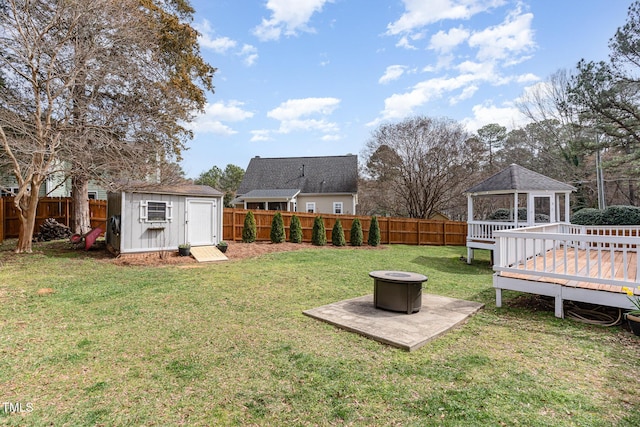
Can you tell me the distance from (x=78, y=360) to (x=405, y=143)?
21160mm

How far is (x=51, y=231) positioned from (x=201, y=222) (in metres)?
7.40

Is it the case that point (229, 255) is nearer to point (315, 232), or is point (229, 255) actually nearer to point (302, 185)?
point (315, 232)

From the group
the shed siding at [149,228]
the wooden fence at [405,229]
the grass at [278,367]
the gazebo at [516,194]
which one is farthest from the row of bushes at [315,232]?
the grass at [278,367]

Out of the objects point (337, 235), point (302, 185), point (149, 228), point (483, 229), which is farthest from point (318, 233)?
point (302, 185)

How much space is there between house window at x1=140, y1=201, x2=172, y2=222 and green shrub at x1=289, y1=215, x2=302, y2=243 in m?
5.78

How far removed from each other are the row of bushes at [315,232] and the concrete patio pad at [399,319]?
29.8 ft

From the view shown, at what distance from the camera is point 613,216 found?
12.2 metres

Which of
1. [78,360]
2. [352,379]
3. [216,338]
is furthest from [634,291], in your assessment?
[78,360]

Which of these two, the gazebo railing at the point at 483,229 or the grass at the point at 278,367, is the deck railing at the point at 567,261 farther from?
the gazebo railing at the point at 483,229

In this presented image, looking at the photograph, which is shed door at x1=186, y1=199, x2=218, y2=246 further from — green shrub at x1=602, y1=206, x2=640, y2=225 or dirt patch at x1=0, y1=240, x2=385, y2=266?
green shrub at x1=602, y1=206, x2=640, y2=225

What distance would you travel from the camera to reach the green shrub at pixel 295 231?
49.2 feet

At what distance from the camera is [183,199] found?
36.7 ft

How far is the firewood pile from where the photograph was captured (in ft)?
43.1

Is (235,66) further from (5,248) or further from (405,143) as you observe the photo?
(405,143)
